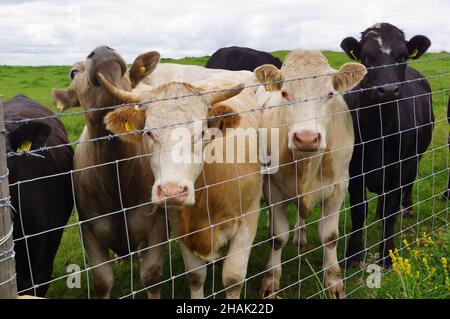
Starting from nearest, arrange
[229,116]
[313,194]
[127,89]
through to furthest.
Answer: [229,116] < [127,89] < [313,194]

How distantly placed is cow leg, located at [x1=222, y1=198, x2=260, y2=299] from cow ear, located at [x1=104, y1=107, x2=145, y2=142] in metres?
1.17

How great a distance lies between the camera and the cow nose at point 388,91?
462 cm

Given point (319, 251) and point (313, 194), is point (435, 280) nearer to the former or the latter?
point (313, 194)

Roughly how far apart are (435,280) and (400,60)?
7.31 ft

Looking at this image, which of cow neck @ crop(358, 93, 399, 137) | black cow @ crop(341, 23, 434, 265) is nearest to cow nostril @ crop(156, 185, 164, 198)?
black cow @ crop(341, 23, 434, 265)

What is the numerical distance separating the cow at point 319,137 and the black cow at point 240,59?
2954 millimetres

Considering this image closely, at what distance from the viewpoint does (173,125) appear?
323cm

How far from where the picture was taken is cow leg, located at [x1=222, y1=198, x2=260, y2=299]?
403cm

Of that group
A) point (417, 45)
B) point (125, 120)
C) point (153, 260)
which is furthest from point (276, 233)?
point (417, 45)

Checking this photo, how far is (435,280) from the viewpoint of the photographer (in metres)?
3.84

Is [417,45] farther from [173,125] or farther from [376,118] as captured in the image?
[173,125]

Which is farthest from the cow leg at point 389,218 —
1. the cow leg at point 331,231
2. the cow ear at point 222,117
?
the cow ear at point 222,117

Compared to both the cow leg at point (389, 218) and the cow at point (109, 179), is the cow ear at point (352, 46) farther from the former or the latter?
the cow at point (109, 179)
